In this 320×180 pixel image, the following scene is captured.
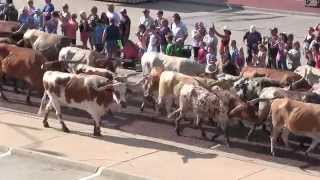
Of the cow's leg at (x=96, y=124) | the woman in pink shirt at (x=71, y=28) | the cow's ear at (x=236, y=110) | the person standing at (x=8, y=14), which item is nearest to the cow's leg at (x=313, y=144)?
the cow's ear at (x=236, y=110)

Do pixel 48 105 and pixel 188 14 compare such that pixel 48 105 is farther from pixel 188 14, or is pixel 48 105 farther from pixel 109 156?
pixel 188 14

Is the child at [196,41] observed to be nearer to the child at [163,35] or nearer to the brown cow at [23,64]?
the child at [163,35]

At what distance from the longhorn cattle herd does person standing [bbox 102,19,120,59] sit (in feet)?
8.34

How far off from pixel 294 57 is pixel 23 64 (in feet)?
21.9

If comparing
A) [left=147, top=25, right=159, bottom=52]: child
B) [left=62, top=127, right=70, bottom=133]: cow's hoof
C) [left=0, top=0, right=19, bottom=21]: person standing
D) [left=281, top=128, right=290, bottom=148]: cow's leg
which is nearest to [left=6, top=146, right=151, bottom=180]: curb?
[left=62, top=127, right=70, bottom=133]: cow's hoof

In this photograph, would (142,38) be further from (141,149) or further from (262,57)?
(141,149)

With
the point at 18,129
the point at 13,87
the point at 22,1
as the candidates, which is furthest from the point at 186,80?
the point at 22,1

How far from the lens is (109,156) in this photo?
15055 mm

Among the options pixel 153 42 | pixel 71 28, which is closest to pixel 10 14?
pixel 71 28

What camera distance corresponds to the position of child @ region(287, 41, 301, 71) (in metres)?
19.8

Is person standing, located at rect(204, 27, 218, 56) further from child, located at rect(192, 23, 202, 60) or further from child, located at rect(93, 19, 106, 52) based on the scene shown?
child, located at rect(93, 19, 106, 52)

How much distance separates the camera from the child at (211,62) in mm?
18388

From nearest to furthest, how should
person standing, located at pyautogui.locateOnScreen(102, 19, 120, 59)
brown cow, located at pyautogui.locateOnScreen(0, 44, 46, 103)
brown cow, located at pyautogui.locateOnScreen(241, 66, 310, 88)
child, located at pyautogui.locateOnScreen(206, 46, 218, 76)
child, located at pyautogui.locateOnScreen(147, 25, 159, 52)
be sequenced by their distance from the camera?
1. brown cow, located at pyautogui.locateOnScreen(241, 66, 310, 88)
2. child, located at pyautogui.locateOnScreen(206, 46, 218, 76)
3. brown cow, located at pyautogui.locateOnScreen(0, 44, 46, 103)
4. child, located at pyautogui.locateOnScreen(147, 25, 159, 52)
5. person standing, located at pyautogui.locateOnScreen(102, 19, 120, 59)

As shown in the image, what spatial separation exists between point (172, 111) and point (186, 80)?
1191 millimetres
